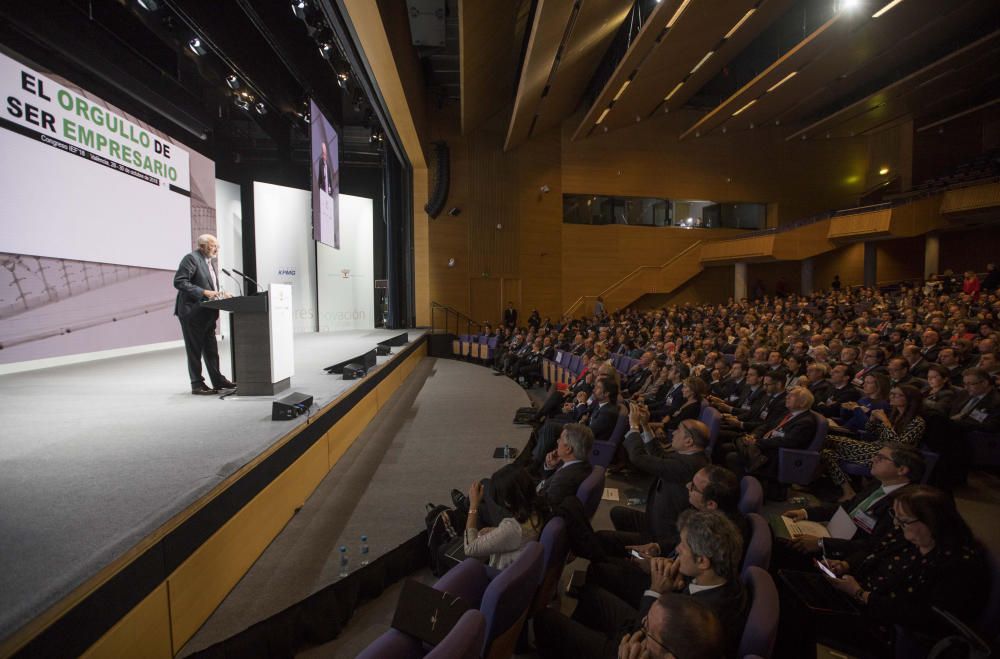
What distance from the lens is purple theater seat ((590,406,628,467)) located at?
363 centimetres

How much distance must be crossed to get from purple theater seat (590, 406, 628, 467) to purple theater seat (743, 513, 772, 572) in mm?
1792

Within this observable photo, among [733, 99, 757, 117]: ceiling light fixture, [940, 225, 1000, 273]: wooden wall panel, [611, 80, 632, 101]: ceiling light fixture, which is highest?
[733, 99, 757, 117]: ceiling light fixture

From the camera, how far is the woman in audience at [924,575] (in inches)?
59.0

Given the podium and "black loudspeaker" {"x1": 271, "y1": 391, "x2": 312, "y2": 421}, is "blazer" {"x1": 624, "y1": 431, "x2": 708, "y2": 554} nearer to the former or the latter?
"black loudspeaker" {"x1": 271, "y1": 391, "x2": 312, "y2": 421}

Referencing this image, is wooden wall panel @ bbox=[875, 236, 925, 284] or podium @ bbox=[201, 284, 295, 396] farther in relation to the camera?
wooden wall panel @ bbox=[875, 236, 925, 284]

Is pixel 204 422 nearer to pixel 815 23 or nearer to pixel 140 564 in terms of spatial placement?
pixel 140 564

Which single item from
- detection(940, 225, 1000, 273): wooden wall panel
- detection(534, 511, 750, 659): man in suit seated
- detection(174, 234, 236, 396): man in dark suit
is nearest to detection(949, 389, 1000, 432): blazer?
detection(534, 511, 750, 659): man in suit seated

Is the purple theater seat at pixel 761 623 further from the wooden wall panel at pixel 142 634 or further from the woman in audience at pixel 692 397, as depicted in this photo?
the woman in audience at pixel 692 397

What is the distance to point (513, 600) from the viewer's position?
149 centimetres

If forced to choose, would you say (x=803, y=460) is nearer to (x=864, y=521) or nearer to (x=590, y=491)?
(x=864, y=521)

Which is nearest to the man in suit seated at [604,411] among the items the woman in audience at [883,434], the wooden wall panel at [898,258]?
the woman in audience at [883,434]

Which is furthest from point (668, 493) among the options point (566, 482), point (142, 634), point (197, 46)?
point (197, 46)

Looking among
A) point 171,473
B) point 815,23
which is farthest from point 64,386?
point 815,23

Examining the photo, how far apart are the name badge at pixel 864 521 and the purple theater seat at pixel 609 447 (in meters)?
1.61
